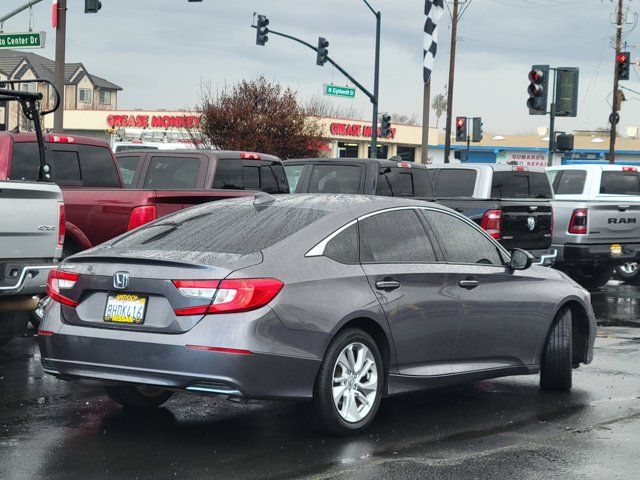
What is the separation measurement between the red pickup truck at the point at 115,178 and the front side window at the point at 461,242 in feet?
13.3

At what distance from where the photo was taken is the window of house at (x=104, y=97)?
357ft

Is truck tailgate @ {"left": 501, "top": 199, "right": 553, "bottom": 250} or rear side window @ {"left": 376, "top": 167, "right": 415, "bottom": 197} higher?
rear side window @ {"left": 376, "top": 167, "right": 415, "bottom": 197}

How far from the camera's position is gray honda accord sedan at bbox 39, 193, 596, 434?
6.76 meters

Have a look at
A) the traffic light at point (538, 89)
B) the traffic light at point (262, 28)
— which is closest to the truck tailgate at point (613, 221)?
the traffic light at point (538, 89)

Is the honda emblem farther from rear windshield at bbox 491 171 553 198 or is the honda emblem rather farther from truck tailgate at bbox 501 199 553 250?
rear windshield at bbox 491 171 553 198

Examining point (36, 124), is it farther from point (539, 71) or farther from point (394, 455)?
point (539, 71)

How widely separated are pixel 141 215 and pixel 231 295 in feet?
17.0

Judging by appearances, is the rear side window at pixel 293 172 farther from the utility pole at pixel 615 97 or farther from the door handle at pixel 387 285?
the utility pole at pixel 615 97

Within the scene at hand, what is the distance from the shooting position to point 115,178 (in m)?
13.8

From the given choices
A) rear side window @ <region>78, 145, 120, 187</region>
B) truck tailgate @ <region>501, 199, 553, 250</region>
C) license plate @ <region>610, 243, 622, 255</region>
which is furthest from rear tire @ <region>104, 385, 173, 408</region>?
license plate @ <region>610, 243, 622, 255</region>

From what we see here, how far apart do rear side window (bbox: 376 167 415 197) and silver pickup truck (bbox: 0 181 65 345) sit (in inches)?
282

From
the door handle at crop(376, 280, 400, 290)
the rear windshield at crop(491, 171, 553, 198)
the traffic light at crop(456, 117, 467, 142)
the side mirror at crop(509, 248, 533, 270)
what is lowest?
the door handle at crop(376, 280, 400, 290)

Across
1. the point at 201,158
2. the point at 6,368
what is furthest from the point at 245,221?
the point at 201,158

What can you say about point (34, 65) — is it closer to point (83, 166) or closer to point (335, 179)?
point (335, 179)
